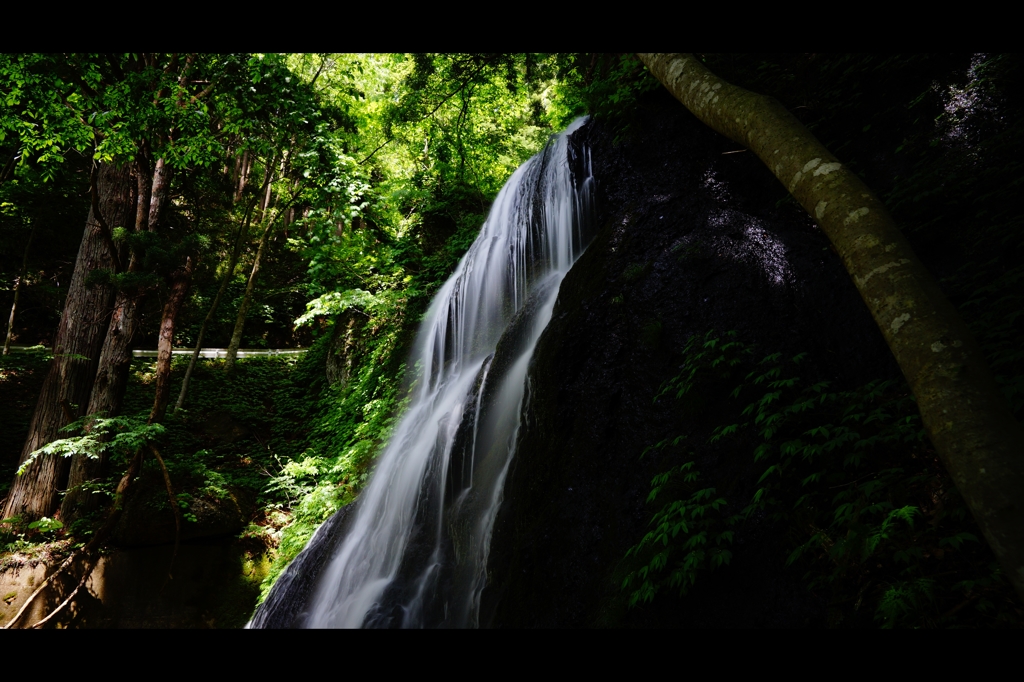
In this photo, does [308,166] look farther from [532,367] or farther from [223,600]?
[223,600]

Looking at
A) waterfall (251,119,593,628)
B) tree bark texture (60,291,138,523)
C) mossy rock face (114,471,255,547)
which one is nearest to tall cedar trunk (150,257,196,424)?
tree bark texture (60,291,138,523)

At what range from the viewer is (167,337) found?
619 cm

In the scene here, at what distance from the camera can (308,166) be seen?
6.77 meters

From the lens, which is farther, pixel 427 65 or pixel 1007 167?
pixel 427 65

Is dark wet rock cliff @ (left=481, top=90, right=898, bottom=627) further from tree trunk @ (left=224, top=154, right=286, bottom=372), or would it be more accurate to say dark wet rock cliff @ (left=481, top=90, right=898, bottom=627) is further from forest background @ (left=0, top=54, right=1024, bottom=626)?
tree trunk @ (left=224, top=154, right=286, bottom=372)

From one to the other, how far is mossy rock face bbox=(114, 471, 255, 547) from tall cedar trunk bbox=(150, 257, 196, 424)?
235 centimetres

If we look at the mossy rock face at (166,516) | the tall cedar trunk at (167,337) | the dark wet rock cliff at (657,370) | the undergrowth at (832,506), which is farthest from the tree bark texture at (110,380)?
the undergrowth at (832,506)

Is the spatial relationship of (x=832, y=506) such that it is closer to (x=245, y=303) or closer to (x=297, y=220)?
(x=297, y=220)

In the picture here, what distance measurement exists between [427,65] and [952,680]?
27.8 ft

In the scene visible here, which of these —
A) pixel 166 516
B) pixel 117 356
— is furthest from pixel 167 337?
pixel 166 516

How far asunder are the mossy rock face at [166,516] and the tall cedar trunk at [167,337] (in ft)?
7.71

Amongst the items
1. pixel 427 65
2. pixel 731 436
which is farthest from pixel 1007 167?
pixel 427 65

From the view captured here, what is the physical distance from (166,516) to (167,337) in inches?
137

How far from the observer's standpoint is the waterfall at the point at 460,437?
489 cm
